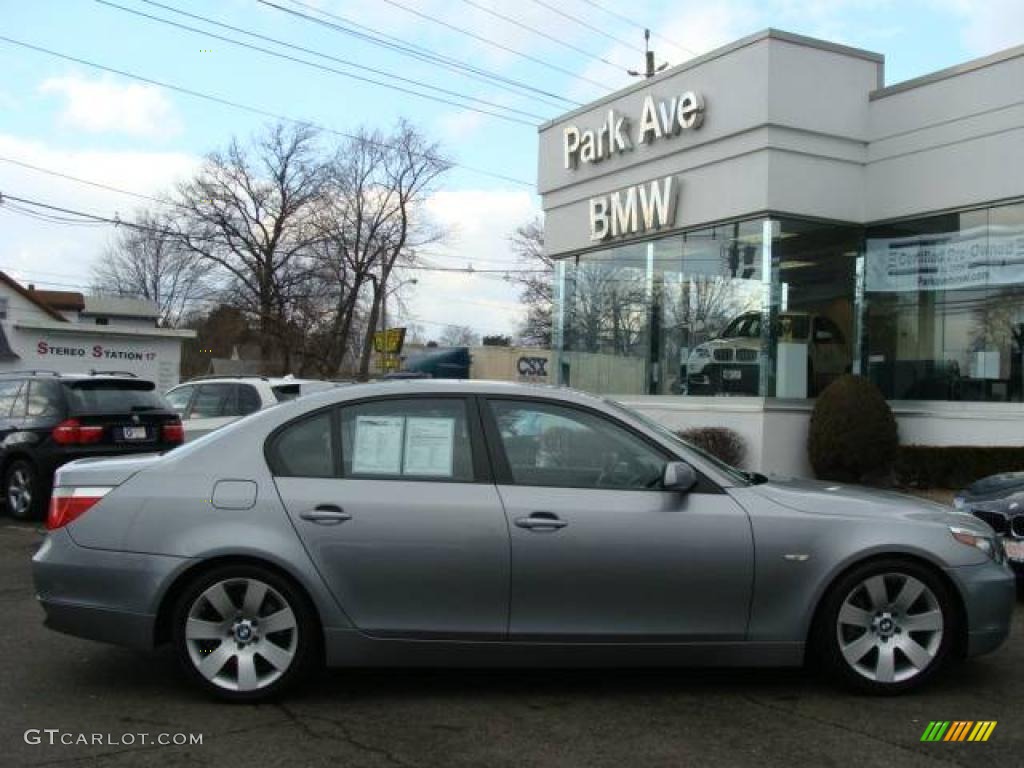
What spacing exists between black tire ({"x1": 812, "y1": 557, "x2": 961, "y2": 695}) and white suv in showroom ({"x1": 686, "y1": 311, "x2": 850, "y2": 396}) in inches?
407

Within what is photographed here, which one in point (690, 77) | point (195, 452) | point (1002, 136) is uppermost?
point (690, 77)

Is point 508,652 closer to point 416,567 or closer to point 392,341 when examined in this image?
point 416,567

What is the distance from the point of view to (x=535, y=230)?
59500 millimetres

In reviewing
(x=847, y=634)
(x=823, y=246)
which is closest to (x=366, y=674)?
(x=847, y=634)

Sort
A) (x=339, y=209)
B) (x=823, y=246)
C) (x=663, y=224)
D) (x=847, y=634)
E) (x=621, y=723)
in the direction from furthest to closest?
(x=339, y=209)
(x=663, y=224)
(x=823, y=246)
(x=847, y=634)
(x=621, y=723)

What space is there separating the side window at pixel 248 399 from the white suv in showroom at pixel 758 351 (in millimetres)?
7384

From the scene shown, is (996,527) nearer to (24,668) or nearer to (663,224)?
(24,668)

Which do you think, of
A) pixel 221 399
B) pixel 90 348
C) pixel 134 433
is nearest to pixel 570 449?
pixel 134 433

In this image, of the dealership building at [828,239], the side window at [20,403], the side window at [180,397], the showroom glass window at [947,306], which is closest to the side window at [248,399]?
the side window at [180,397]

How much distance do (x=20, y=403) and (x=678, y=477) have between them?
9205 millimetres

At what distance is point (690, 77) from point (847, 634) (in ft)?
42.4

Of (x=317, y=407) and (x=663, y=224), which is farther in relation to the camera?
(x=663, y=224)

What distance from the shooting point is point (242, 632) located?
454cm

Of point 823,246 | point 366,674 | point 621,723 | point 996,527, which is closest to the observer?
point 621,723
